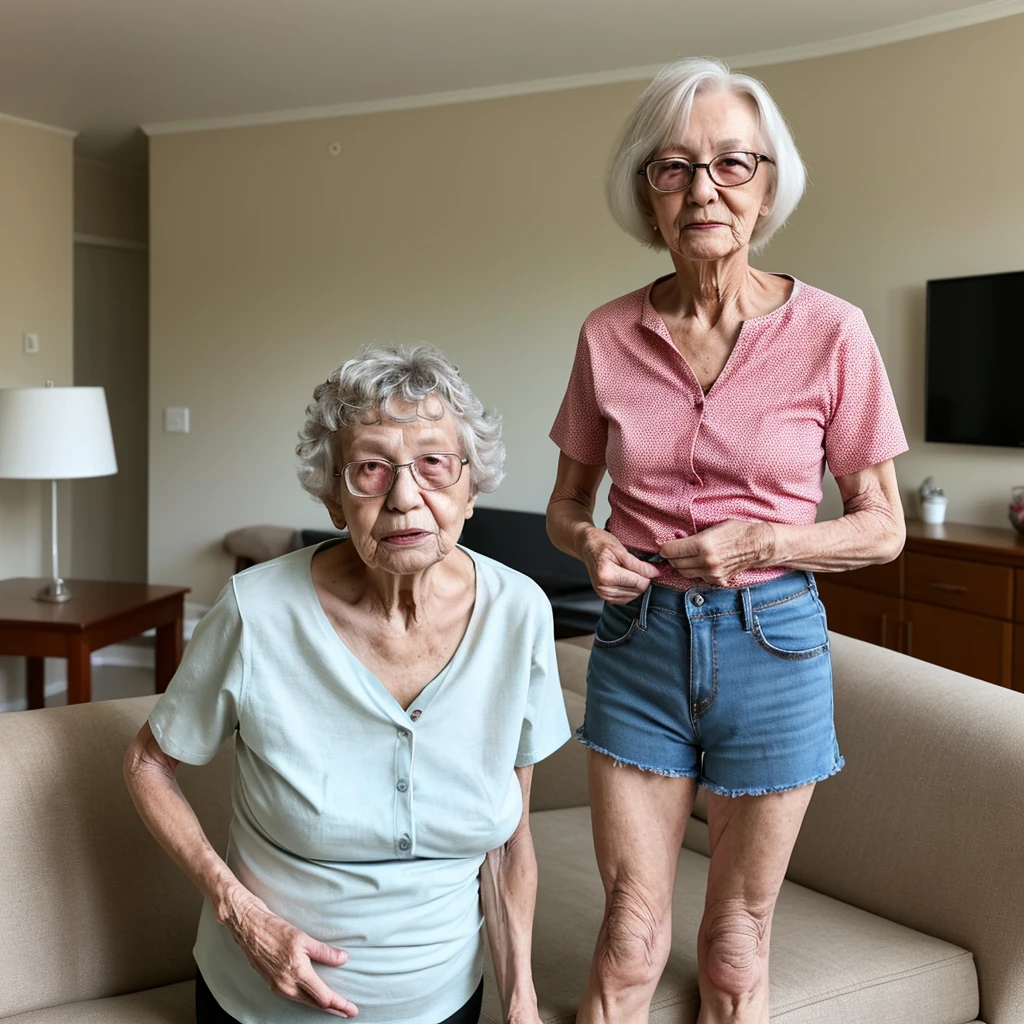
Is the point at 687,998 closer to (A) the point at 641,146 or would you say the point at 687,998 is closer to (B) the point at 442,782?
(B) the point at 442,782

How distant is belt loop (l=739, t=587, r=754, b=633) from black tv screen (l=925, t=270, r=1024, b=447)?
10.3 ft

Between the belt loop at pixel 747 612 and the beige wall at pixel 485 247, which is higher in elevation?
the beige wall at pixel 485 247

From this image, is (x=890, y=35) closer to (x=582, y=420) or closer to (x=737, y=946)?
(x=582, y=420)

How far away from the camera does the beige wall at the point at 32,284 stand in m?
5.18

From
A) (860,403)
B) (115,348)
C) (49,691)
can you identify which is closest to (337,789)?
(860,403)

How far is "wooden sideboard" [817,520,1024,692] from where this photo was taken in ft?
11.8

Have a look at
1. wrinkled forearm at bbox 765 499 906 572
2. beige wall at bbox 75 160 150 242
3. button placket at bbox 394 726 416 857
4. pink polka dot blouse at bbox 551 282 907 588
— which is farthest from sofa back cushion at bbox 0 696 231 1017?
beige wall at bbox 75 160 150 242

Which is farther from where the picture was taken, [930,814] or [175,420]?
[175,420]

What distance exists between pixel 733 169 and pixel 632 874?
2.85ft

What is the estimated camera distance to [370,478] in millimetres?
1357

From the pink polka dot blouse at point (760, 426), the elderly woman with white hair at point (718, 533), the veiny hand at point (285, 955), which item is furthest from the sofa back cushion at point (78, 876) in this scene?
the pink polka dot blouse at point (760, 426)

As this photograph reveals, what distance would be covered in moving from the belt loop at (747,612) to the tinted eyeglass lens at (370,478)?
44 cm

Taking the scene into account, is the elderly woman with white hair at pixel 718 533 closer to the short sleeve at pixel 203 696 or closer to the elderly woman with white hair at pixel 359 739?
the elderly woman with white hair at pixel 359 739

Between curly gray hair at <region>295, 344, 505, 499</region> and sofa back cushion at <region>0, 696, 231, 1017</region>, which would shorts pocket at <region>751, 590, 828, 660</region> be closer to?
curly gray hair at <region>295, 344, 505, 499</region>
